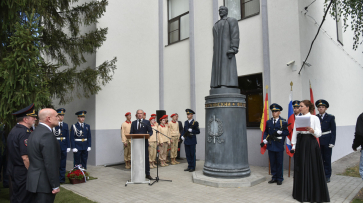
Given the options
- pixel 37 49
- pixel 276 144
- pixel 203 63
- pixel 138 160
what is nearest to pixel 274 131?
pixel 276 144

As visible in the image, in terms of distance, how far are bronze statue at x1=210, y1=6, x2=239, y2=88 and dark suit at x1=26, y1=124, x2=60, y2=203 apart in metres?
4.75

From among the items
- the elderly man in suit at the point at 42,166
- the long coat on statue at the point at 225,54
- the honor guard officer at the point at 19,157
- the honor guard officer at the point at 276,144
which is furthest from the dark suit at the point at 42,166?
the honor guard officer at the point at 276,144

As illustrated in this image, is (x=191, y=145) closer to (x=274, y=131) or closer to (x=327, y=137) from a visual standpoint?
(x=274, y=131)

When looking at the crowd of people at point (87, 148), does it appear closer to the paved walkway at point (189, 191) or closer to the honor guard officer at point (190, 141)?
the honor guard officer at point (190, 141)

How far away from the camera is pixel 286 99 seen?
851 centimetres

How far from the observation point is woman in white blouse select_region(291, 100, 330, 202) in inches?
196

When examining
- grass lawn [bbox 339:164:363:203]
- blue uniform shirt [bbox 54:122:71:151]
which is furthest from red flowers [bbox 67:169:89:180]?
grass lawn [bbox 339:164:363:203]

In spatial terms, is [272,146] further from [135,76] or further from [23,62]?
[135,76]

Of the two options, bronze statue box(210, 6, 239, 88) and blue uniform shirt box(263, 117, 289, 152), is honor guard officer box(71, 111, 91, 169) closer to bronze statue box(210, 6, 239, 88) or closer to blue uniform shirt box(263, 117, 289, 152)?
bronze statue box(210, 6, 239, 88)

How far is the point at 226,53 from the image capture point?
7.10 meters

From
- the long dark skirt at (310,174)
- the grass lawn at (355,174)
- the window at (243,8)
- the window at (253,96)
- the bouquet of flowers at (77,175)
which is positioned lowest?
the grass lawn at (355,174)

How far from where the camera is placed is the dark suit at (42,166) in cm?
325

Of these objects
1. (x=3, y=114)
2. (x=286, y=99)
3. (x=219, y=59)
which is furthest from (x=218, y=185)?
(x=3, y=114)

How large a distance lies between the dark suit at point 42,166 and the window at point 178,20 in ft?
32.2
